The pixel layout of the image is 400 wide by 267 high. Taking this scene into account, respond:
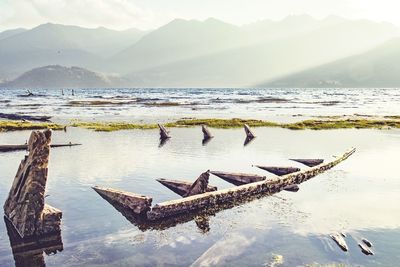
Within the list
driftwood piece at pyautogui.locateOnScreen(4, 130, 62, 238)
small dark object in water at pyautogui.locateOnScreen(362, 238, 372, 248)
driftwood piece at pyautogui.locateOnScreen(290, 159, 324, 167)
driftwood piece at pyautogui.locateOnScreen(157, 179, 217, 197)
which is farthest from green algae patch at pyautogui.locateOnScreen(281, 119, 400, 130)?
driftwood piece at pyautogui.locateOnScreen(4, 130, 62, 238)

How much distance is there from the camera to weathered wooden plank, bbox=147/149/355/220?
21.2 metres

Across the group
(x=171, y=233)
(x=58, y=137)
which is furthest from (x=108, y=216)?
(x=58, y=137)

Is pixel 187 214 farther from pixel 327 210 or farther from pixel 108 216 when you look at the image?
pixel 327 210

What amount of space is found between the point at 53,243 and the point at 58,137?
34081 mm

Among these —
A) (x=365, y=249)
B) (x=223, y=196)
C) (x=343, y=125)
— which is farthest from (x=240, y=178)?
(x=343, y=125)

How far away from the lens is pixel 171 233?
19734 mm

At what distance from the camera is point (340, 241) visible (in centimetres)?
1861

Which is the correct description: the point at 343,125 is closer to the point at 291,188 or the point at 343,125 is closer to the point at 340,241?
the point at 291,188

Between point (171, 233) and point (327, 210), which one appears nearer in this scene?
point (171, 233)

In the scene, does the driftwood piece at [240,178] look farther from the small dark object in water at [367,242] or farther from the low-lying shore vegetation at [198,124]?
the low-lying shore vegetation at [198,124]

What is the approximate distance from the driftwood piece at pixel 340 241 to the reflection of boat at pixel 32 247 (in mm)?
12271

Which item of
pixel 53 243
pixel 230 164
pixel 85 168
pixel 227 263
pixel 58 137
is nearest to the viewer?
pixel 227 263

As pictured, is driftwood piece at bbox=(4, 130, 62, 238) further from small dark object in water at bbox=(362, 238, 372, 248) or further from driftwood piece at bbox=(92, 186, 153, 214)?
small dark object in water at bbox=(362, 238, 372, 248)

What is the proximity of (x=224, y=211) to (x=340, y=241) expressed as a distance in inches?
263
